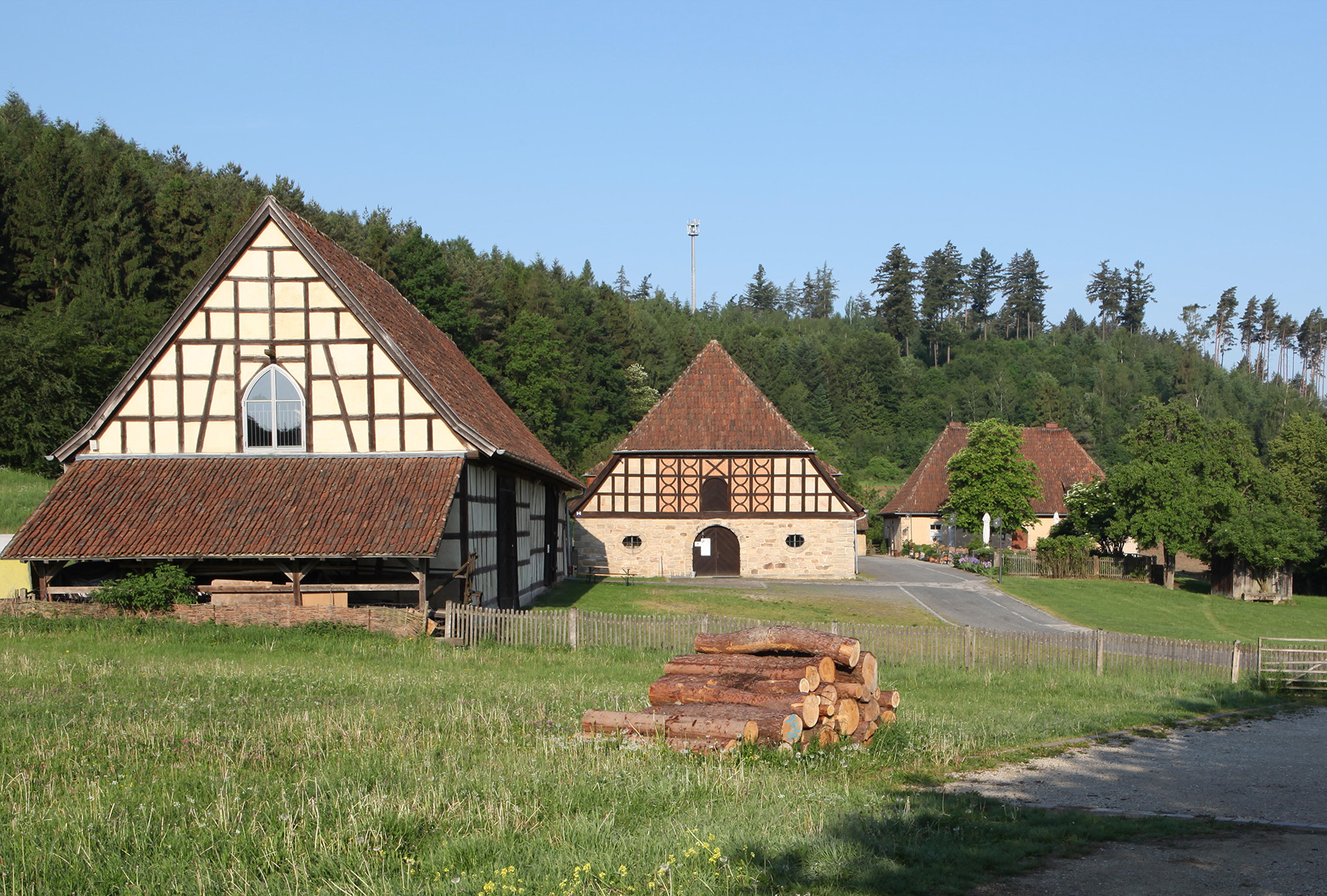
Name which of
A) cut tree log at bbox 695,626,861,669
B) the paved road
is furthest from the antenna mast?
cut tree log at bbox 695,626,861,669

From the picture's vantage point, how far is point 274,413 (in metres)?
24.1

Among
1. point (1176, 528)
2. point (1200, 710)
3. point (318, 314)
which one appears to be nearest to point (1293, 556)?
point (1176, 528)

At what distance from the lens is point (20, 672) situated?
578 inches

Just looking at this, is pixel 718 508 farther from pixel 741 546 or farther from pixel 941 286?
pixel 941 286

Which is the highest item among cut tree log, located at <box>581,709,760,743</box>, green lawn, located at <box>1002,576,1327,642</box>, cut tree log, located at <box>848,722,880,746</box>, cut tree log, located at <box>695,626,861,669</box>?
cut tree log, located at <box>695,626,861,669</box>

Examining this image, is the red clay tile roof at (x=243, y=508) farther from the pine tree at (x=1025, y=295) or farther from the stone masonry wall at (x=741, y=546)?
the pine tree at (x=1025, y=295)

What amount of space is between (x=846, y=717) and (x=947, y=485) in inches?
2053

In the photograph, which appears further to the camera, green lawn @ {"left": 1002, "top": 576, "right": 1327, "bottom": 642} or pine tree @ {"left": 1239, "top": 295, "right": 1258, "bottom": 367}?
pine tree @ {"left": 1239, "top": 295, "right": 1258, "bottom": 367}

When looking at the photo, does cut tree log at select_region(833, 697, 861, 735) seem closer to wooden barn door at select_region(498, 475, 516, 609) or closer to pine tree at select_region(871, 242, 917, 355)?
wooden barn door at select_region(498, 475, 516, 609)

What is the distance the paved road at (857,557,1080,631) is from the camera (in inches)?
1244

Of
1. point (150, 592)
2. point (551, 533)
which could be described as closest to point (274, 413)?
point (150, 592)

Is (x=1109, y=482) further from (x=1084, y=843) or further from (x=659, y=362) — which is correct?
(x=659, y=362)

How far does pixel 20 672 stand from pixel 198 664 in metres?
2.30

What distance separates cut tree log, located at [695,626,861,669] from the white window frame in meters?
14.4
